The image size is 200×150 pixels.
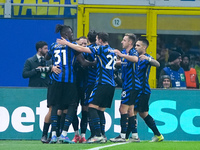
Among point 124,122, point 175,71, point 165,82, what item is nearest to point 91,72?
point 124,122

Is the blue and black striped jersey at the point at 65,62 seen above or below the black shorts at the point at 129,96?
above

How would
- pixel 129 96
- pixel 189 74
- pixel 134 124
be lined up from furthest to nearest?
pixel 189 74
pixel 134 124
pixel 129 96

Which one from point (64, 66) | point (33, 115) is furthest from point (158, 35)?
point (64, 66)

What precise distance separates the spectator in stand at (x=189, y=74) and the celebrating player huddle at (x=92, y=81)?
3734 millimetres

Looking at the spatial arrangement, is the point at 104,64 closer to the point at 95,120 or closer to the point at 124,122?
the point at 95,120

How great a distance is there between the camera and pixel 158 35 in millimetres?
16688

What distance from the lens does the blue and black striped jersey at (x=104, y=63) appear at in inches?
461

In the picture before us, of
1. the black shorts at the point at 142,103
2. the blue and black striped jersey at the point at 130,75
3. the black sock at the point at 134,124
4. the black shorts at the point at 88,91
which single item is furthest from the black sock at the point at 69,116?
the black shorts at the point at 142,103

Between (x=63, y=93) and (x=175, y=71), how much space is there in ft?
15.2

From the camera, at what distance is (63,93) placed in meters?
11.8

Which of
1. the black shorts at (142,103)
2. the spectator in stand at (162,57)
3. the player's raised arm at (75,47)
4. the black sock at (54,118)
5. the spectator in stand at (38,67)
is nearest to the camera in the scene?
the player's raised arm at (75,47)

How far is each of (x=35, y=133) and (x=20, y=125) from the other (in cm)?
37

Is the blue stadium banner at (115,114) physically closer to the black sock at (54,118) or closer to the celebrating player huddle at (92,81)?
the celebrating player huddle at (92,81)

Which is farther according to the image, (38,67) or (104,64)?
(38,67)
